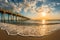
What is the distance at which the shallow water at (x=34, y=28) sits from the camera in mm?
2100

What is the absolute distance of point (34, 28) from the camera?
83.4 inches

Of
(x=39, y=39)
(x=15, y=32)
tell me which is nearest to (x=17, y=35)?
(x=15, y=32)

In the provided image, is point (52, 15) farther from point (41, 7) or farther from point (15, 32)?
point (15, 32)

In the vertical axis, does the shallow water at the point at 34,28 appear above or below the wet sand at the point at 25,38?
above

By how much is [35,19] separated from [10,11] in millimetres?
268

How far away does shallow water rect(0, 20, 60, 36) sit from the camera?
82.7 inches

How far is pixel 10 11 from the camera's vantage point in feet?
7.02

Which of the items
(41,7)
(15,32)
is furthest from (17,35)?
(41,7)

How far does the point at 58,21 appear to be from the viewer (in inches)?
82.0

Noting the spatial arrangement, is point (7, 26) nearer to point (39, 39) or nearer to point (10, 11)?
point (10, 11)

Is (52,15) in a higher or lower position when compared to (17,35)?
higher

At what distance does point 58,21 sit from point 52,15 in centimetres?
8

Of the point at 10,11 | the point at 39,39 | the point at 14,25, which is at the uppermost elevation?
the point at 10,11

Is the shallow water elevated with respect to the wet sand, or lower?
elevated
